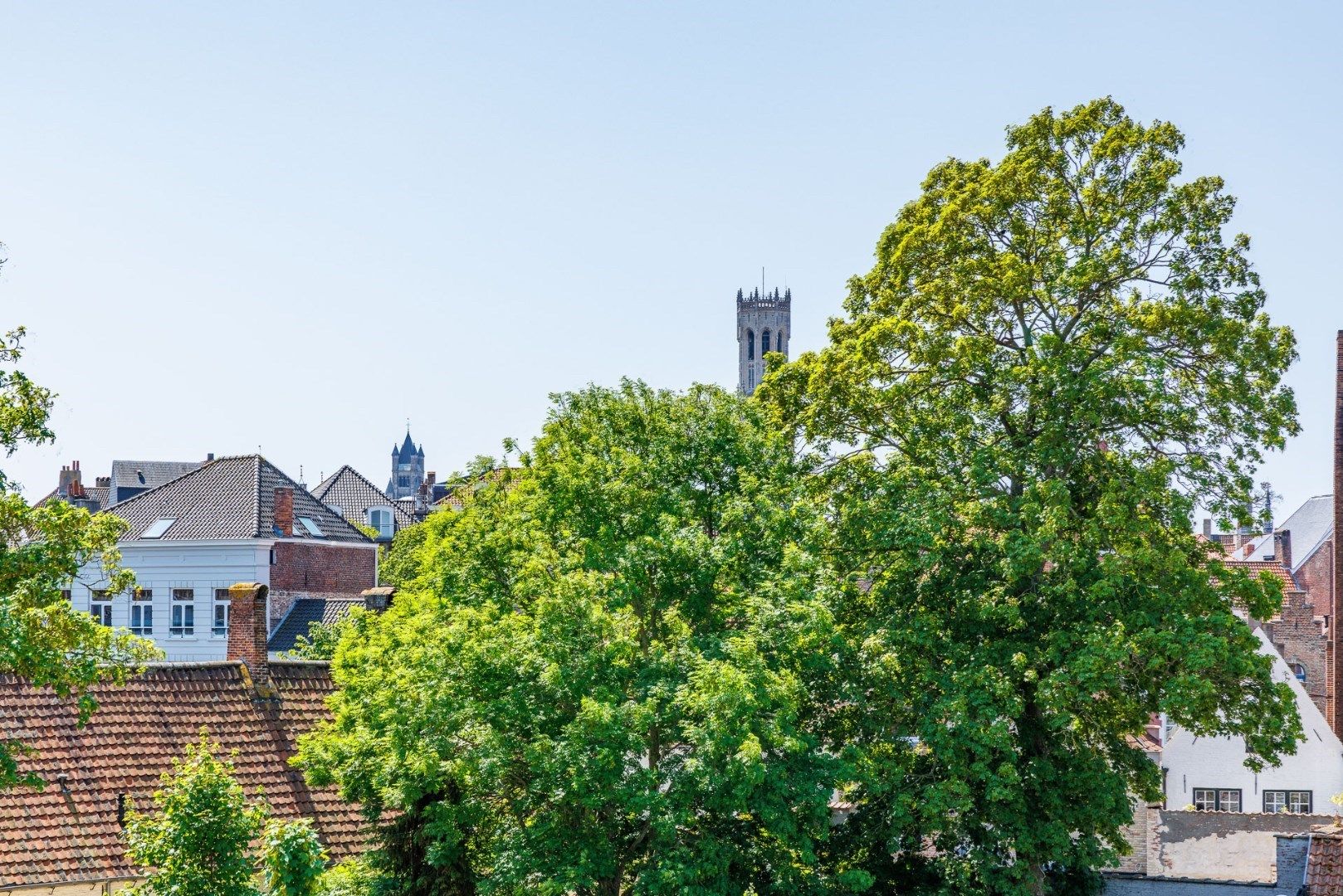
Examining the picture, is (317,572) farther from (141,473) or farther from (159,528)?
(141,473)

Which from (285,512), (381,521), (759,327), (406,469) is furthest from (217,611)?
(406,469)

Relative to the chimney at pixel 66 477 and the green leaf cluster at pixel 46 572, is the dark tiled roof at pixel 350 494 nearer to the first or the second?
the chimney at pixel 66 477

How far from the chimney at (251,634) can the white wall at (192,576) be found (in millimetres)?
20622

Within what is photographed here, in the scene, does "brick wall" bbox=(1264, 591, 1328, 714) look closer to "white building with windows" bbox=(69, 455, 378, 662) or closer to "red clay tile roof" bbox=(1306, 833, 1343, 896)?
"red clay tile roof" bbox=(1306, 833, 1343, 896)

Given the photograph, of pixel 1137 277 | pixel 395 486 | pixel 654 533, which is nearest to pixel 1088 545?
pixel 1137 277

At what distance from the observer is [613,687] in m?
20.5

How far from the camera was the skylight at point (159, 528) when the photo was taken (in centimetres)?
4712

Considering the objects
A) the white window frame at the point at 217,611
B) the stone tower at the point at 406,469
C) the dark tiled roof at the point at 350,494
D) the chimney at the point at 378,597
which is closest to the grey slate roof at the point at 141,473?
the dark tiled roof at the point at 350,494

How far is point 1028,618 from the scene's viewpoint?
23188mm

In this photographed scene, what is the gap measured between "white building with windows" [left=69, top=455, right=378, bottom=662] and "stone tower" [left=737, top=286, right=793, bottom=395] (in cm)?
9096

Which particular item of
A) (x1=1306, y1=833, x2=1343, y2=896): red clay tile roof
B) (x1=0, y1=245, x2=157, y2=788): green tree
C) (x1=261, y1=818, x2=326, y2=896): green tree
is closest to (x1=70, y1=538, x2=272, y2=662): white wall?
(x1=0, y1=245, x2=157, y2=788): green tree

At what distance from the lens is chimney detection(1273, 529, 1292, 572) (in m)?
55.7

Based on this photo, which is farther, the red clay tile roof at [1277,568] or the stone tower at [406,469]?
the stone tower at [406,469]

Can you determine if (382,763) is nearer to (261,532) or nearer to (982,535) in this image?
(982,535)
